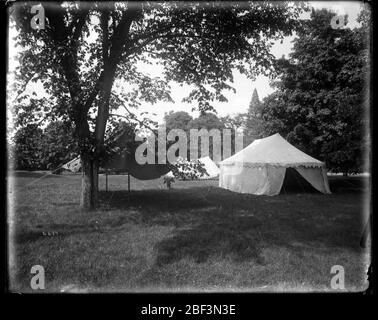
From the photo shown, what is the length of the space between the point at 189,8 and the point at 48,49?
407 cm

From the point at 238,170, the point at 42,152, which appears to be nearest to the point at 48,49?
the point at 42,152

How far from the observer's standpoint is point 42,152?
890cm

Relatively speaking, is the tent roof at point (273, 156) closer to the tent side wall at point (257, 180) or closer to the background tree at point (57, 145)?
the tent side wall at point (257, 180)

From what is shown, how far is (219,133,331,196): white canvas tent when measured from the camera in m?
16.5

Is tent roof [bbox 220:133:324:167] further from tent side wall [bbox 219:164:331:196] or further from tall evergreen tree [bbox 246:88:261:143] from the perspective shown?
tall evergreen tree [bbox 246:88:261:143]

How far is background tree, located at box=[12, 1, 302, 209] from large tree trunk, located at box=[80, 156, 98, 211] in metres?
0.03

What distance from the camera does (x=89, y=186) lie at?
9.46 meters

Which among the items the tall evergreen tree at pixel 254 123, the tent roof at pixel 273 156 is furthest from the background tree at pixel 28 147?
the tent roof at pixel 273 156

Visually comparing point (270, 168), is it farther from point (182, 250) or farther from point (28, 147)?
point (28, 147)

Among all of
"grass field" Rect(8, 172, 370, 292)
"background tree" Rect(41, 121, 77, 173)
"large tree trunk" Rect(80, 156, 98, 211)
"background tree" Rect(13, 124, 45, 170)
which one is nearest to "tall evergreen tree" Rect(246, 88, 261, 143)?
"grass field" Rect(8, 172, 370, 292)

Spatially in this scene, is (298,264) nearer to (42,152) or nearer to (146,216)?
(146,216)

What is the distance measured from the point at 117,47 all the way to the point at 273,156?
11.9 metres

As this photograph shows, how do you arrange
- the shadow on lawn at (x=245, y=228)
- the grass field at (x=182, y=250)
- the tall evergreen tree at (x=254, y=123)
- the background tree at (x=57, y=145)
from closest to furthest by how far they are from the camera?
the grass field at (x=182, y=250) → the shadow on lawn at (x=245, y=228) → the background tree at (x=57, y=145) → the tall evergreen tree at (x=254, y=123)

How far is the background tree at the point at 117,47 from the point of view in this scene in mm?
7124
